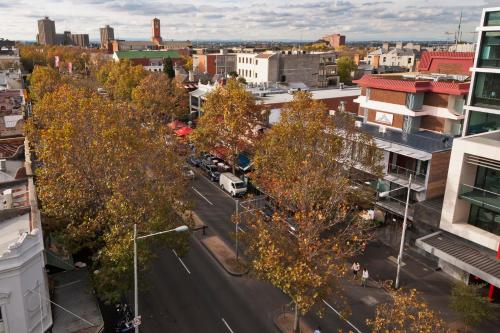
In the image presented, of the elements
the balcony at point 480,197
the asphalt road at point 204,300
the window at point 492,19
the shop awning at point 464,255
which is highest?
the window at point 492,19

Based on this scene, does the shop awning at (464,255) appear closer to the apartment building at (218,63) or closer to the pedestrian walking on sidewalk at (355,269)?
the pedestrian walking on sidewalk at (355,269)

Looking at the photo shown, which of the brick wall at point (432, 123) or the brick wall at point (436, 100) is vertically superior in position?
the brick wall at point (436, 100)

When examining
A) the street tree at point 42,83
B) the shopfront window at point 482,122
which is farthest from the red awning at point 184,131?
the shopfront window at point 482,122

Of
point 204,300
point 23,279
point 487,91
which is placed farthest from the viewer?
point 487,91

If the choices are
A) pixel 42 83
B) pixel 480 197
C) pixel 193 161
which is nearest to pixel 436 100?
pixel 480 197

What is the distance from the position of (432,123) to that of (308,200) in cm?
2638

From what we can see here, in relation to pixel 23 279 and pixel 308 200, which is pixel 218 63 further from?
pixel 23 279

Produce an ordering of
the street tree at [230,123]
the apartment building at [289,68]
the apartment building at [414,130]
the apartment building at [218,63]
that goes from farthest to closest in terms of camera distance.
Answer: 1. the apartment building at [218,63]
2. the apartment building at [289,68]
3. the street tree at [230,123]
4. the apartment building at [414,130]

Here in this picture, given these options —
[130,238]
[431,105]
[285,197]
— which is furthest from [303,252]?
[431,105]

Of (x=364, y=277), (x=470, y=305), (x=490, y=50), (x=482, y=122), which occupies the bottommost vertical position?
(x=364, y=277)

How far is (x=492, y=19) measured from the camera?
1463 inches

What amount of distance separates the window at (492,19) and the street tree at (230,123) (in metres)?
26.0

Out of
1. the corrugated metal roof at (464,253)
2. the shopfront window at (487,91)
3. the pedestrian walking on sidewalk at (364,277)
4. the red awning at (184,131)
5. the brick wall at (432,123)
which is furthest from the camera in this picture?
the red awning at (184,131)

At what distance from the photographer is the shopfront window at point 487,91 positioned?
37.1 m
